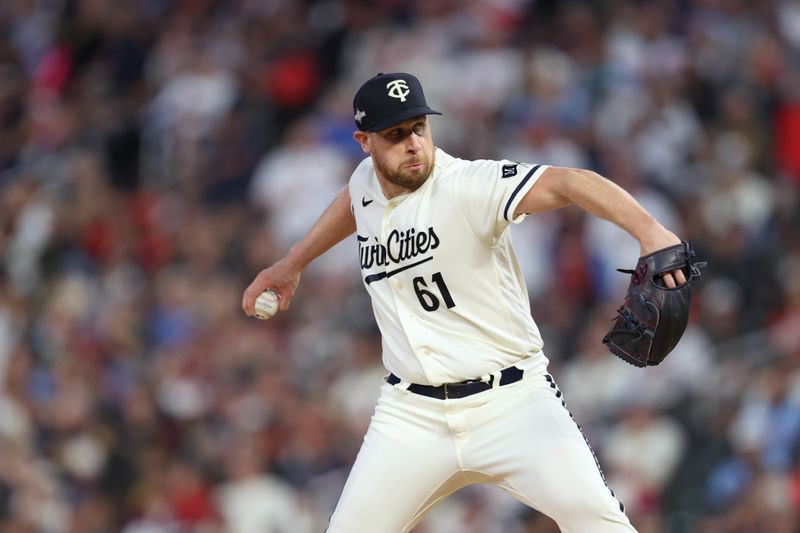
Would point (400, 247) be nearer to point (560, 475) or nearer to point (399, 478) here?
point (399, 478)

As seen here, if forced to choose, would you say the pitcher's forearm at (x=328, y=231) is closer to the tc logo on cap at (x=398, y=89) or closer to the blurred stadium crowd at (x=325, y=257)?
the tc logo on cap at (x=398, y=89)

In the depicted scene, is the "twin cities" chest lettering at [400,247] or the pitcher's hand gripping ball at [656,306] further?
the "twin cities" chest lettering at [400,247]

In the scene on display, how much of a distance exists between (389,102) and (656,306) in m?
1.33

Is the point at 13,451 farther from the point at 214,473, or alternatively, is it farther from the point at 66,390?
the point at 214,473

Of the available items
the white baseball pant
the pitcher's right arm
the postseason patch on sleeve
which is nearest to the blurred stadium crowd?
the pitcher's right arm

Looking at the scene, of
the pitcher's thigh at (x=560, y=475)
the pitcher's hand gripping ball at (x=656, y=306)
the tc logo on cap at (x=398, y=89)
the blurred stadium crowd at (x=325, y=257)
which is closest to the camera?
the pitcher's hand gripping ball at (x=656, y=306)

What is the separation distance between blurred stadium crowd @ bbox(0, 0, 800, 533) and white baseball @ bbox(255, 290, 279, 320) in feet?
12.7

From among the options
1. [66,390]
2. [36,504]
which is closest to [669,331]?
[36,504]

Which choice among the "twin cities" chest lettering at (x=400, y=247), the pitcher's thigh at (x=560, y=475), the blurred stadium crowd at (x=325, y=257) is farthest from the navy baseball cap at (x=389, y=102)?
the blurred stadium crowd at (x=325, y=257)

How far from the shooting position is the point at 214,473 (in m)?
10.4

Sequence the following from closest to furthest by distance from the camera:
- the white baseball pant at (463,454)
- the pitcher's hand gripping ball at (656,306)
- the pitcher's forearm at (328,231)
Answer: the pitcher's hand gripping ball at (656,306) → the white baseball pant at (463,454) → the pitcher's forearm at (328,231)

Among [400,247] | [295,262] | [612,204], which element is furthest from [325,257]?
[612,204]

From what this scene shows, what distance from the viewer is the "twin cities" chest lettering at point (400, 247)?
539cm

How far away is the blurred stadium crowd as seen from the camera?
973 centimetres
